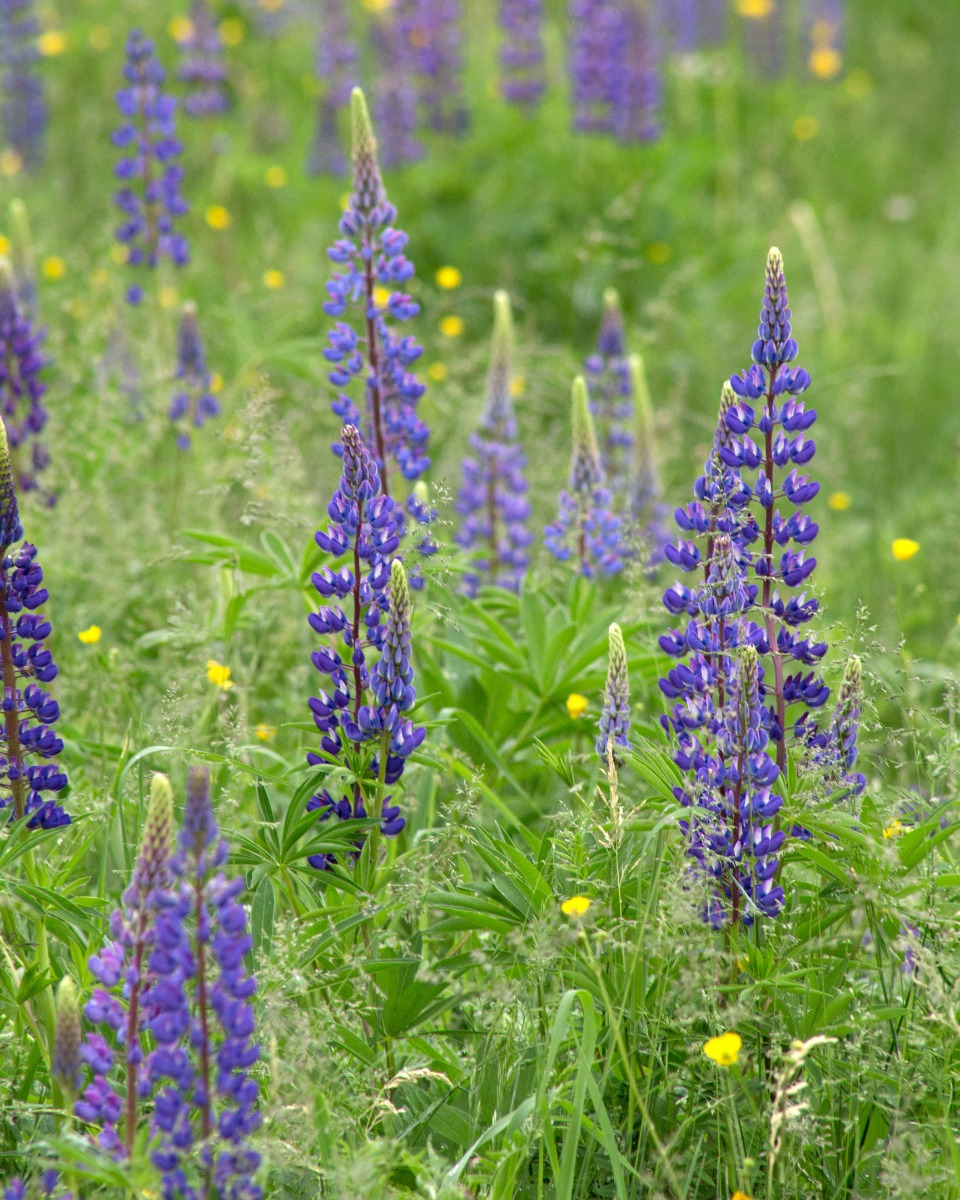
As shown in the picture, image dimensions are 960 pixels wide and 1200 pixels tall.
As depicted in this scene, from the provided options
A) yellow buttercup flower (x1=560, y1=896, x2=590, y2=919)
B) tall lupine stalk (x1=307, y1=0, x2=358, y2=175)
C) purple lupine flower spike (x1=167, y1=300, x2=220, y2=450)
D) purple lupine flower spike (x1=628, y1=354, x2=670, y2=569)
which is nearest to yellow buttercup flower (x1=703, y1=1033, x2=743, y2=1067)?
yellow buttercup flower (x1=560, y1=896, x2=590, y2=919)

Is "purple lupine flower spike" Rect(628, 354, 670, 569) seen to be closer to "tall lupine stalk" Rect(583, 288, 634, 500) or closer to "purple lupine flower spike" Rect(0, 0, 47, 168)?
"tall lupine stalk" Rect(583, 288, 634, 500)

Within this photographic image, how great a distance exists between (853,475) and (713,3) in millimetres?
5613

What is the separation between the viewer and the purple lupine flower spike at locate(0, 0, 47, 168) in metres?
6.80

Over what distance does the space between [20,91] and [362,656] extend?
18.9 feet

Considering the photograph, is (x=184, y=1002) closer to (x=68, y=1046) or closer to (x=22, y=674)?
(x=68, y=1046)

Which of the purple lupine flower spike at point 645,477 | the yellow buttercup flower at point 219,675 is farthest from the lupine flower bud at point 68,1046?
the purple lupine flower spike at point 645,477

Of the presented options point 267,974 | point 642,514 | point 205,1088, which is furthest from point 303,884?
point 642,514

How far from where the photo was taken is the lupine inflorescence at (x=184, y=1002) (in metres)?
1.57

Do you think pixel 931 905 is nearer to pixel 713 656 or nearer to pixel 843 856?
pixel 843 856

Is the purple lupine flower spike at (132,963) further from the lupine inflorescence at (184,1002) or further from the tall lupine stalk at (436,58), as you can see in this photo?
the tall lupine stalk at (436,58)

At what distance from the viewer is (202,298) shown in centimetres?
578

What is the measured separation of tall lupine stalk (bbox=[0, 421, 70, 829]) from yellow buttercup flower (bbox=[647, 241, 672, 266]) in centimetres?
412

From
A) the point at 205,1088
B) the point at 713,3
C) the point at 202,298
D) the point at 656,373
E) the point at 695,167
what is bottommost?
the point at 205,1088

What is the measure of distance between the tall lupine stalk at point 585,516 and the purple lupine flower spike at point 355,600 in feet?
3.30
